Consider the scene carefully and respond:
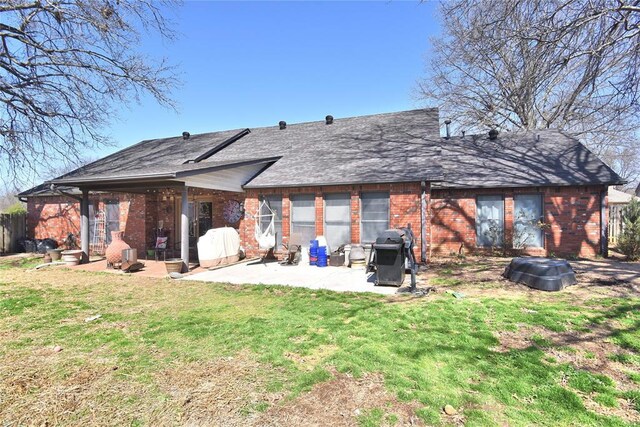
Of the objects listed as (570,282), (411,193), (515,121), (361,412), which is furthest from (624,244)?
(515,121)

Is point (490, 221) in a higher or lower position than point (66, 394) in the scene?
higher

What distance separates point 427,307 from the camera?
5.59 m

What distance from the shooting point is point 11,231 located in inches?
605

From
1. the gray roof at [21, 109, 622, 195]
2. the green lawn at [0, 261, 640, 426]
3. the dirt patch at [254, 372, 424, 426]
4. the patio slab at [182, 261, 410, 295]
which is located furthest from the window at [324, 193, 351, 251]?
the dirt patch at [254, 372, 424, 426]

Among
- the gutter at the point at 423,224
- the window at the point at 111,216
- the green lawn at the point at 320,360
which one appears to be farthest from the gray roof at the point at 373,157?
the green lawn at the point at 320,360

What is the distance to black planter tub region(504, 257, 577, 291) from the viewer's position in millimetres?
6555

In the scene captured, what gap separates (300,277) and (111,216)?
1067 cm

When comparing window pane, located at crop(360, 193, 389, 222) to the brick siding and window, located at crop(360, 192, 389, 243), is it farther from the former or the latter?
the brick siding

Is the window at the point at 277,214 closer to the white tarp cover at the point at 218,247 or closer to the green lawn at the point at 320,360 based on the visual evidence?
the white tarp cover at the point at 218,247

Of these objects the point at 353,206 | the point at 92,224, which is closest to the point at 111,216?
the point at 92,224

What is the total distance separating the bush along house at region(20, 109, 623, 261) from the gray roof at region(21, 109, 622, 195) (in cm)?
6

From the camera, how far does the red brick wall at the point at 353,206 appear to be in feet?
33.3

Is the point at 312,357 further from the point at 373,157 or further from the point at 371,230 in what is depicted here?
the point at 373,157

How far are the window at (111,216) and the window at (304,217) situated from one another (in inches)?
331
